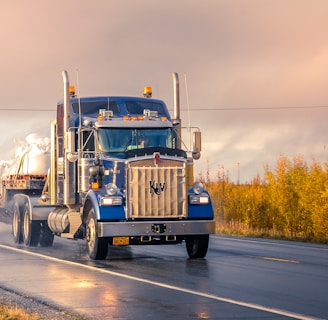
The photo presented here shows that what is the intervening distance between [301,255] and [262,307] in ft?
33.2

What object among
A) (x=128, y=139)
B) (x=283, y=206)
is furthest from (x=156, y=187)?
(x=283, y=206)

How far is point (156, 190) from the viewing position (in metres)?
21.1

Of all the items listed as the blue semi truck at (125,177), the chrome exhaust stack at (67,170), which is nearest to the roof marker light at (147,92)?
Answer: the blue semi truck at (125,177)

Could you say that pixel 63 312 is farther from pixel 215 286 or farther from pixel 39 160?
pixel 39 160

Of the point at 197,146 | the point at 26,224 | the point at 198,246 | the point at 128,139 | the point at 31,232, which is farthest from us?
the point at 26,224

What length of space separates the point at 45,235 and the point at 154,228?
270 inches

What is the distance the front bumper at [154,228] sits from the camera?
20.5 meters

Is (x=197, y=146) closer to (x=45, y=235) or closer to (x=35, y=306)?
(x=45, y=235)

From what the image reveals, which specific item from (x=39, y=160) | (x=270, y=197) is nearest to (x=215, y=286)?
(x=39, y=160)

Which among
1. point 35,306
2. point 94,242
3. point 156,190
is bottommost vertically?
point 35,306

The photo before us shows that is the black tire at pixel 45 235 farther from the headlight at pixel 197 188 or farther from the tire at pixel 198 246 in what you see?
the headlight at pixel 197 188

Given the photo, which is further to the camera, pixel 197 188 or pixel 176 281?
pixel 197 188

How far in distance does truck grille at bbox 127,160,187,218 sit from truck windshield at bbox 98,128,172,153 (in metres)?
1.05

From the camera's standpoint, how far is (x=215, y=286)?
51.2 ft
